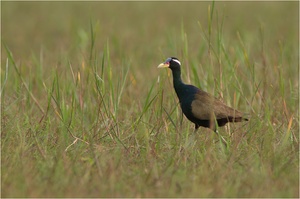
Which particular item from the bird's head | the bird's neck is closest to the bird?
the bird's neck

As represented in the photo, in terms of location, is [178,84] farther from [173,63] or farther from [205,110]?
[205,110]

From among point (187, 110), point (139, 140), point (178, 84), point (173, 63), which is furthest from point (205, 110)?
point (139, 140)

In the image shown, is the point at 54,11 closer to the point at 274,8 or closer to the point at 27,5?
the point at 27,5

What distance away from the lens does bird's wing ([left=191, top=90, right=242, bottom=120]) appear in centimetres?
605

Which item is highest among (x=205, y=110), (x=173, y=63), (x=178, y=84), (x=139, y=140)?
(x=173, y=63)

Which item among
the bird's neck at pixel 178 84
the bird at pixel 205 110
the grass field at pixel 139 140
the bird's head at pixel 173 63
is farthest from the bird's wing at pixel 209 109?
the bird's head at pixel 173 63

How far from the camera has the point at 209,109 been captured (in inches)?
240

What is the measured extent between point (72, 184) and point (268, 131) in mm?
1931

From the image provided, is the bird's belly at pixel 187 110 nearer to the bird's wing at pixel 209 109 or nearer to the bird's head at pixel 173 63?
the bird's wing at pixel 209 109

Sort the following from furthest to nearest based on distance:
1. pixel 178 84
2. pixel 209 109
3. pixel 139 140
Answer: pixel 178 84 → pixel 209 109 → pixel 139 140

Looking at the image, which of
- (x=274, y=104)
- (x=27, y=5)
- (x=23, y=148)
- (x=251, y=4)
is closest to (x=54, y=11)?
(x=27, y=5)

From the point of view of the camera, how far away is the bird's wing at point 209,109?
6.05 m

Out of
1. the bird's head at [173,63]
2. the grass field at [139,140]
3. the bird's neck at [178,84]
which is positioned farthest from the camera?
the bird's head at [173,63]

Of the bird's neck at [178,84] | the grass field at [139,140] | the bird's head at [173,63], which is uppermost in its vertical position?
the bird's head at [173,63]
